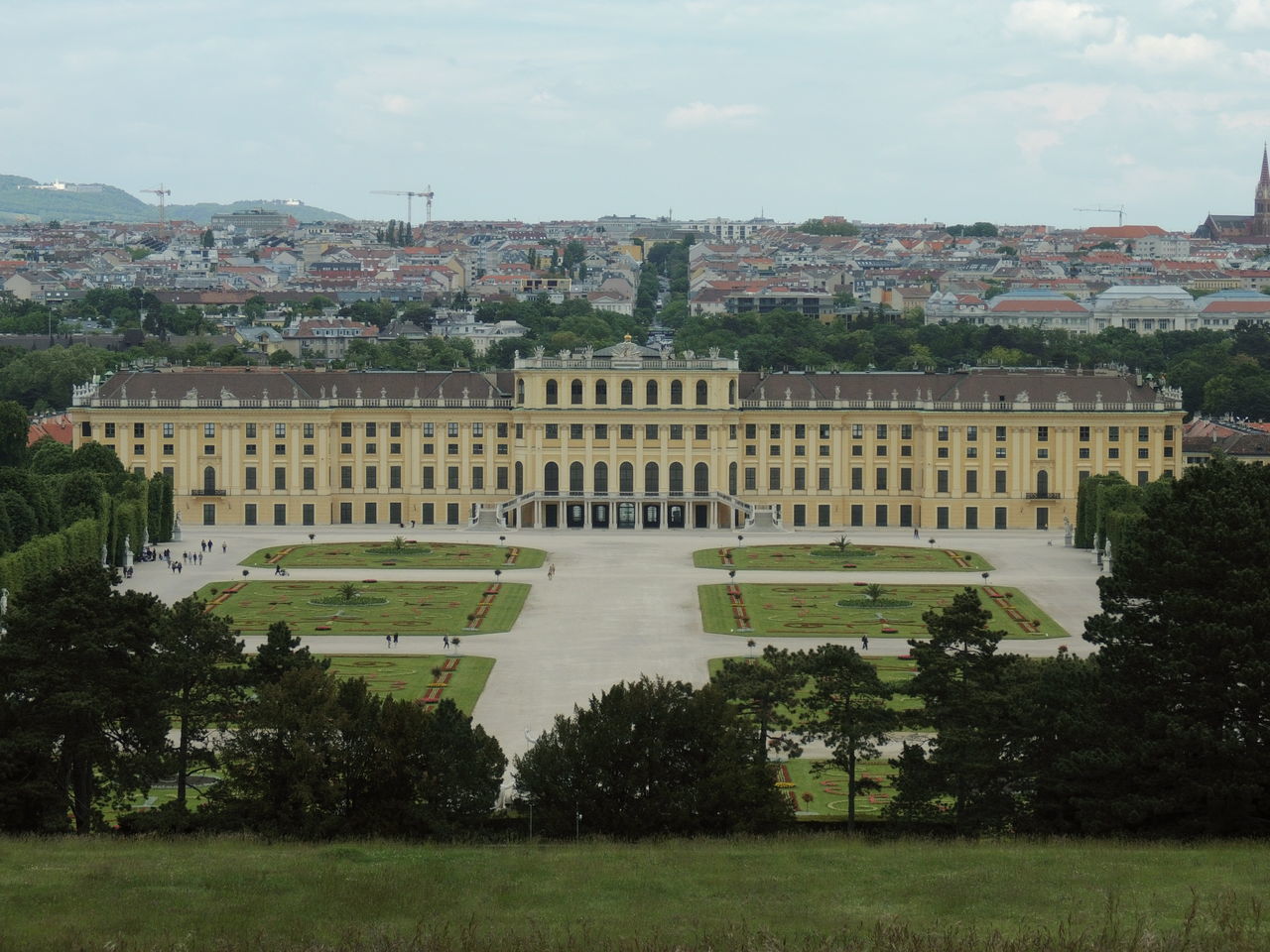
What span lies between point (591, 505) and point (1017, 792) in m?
72.1

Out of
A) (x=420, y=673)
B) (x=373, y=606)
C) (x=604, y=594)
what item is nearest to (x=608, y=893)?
(x=420, y=673)

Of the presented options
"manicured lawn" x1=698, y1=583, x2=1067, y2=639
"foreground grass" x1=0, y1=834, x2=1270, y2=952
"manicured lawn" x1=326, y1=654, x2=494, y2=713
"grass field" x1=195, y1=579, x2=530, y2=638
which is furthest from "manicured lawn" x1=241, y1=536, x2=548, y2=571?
"foreground grass" x1=0, y1=834, x2=1270, y2=952

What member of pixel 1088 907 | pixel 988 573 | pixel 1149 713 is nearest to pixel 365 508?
pixel 988 573

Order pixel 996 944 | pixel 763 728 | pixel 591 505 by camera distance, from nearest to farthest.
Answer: pixel 996 944 < pixel 763 728 < pixel 591 505

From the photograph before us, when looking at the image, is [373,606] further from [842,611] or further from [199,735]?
[199,735]

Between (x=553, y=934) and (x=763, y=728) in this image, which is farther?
(x=763, y=728)

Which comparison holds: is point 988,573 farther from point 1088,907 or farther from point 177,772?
point 1088,907

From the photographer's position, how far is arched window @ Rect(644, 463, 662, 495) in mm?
117750

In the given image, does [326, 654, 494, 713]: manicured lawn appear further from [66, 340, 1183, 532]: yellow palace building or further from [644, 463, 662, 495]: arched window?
[644, 463, 662, 495]: arched window

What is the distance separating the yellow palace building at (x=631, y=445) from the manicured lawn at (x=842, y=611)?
89.2 feet

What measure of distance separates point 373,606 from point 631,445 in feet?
117

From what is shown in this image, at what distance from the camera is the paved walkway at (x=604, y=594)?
2640 inches

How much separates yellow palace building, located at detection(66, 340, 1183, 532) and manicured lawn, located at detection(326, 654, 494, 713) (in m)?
44.7

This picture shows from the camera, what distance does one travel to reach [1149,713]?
42.4 meters
